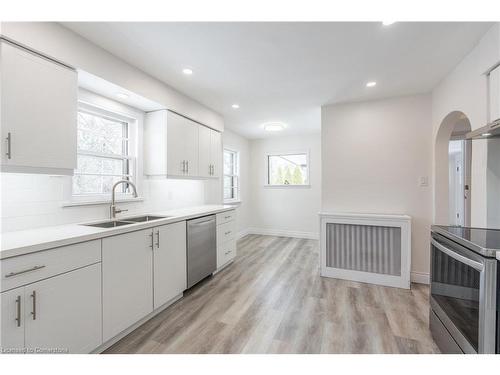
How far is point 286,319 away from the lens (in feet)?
7.02

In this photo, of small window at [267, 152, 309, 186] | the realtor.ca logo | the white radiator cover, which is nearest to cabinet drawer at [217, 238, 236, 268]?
the white radiator cover

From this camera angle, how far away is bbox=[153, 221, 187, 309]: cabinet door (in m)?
2.19

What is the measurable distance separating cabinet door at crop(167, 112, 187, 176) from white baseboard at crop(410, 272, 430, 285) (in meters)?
3.40

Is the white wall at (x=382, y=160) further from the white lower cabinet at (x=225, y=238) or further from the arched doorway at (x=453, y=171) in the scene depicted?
the white lower cabinet at (x=225, y=238)

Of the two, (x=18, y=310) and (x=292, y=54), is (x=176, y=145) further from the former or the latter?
(x=18, y=310)

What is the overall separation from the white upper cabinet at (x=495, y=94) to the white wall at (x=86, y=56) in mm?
3054

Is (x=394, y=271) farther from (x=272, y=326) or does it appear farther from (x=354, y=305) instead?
(x=272, y=326)

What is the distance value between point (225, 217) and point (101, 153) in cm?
180

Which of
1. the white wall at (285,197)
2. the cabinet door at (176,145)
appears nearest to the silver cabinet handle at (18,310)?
the cabinet door at (176,145)

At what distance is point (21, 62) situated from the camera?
1.49 m

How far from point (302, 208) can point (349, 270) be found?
8.06ft

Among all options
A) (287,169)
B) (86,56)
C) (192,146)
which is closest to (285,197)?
(287,169)

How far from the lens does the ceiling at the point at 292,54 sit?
68.2 inches

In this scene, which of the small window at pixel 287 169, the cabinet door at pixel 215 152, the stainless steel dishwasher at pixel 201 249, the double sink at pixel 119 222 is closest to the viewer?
the double sink at pixel 119 222
